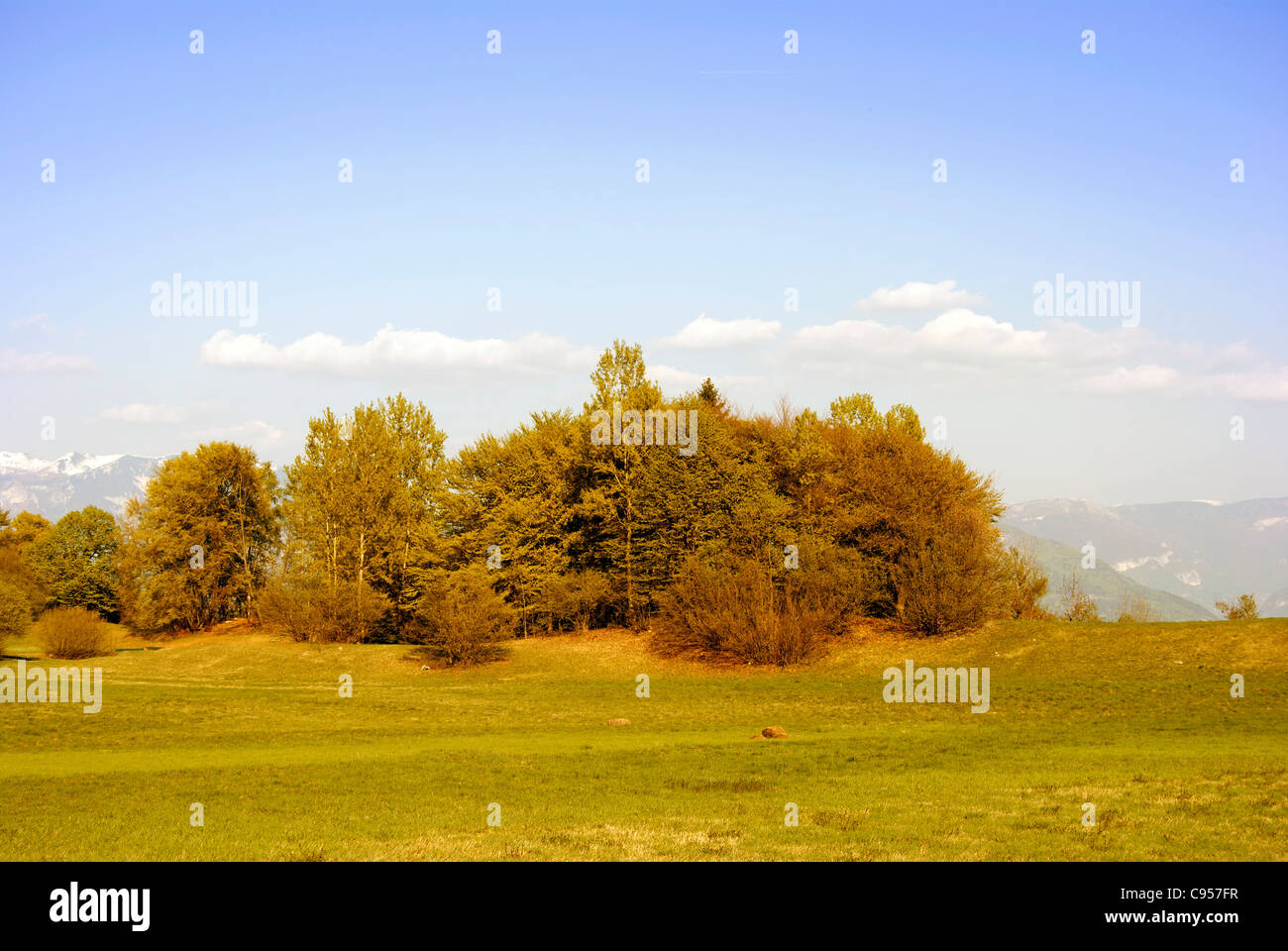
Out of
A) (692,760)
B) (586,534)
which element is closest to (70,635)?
(586,534)

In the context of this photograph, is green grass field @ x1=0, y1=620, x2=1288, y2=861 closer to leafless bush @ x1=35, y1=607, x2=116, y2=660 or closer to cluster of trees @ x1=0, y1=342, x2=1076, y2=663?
cluster of trees @ x1=0, y1=342, x2=1076, y2=663

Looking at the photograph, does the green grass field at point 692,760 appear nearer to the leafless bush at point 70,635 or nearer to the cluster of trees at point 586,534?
the cluster of trees at point 586,534

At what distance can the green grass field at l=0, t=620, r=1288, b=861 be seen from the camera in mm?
14203

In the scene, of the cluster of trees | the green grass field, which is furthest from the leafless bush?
the green grass field

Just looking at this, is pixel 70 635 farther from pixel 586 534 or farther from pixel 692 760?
pixel 692 760

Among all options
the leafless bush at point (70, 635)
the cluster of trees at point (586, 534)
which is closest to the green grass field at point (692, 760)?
the cluster of trees at point (586, 534)

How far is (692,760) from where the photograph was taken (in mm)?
23797

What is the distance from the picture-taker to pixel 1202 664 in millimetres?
39312

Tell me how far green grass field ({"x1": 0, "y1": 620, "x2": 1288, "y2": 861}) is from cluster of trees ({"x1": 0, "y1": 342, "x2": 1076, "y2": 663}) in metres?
3.84

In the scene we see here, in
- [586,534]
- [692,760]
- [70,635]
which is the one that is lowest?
[70,635]

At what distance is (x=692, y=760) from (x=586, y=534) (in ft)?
125

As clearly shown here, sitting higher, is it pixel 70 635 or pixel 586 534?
pixel 586 534

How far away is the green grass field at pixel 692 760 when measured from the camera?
1420cm
